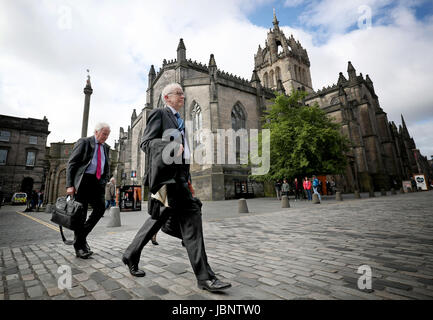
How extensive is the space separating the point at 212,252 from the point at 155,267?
89 cm

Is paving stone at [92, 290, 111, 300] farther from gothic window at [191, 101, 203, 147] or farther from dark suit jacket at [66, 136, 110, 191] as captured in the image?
gothic window at [191, 101, 203, 147]

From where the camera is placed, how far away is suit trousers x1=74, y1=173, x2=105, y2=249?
9.20 feet

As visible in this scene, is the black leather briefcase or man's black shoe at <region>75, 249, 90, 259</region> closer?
the black leather briefcase

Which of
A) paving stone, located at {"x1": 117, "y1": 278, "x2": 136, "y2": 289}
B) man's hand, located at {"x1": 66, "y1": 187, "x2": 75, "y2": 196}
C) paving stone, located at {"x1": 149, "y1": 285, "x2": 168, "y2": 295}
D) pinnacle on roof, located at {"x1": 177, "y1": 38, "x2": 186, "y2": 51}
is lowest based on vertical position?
paving stone, located at {"x1": 149, "y1": 285, "x2": 168, "y2": 295}

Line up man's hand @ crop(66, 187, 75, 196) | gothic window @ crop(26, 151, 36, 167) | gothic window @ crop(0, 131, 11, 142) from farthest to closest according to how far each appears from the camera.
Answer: gothic window @ crop(26, 151, 36, 167) → gothic window @ crop(0, 131, 11, 142) → man's hand @ crop(66, 187, 75, 196)

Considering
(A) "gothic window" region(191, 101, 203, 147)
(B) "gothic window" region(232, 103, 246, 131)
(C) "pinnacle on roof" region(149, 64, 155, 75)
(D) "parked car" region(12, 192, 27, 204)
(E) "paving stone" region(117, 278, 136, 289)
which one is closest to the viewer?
(E) "paving stone" region(117, 278, 136, 289)

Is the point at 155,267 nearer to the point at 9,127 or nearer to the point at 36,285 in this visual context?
the point at 36,285

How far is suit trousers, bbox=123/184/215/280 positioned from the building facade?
37658 millimetres

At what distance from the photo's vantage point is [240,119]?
2375cm

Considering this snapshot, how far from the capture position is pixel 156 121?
1.99 metres

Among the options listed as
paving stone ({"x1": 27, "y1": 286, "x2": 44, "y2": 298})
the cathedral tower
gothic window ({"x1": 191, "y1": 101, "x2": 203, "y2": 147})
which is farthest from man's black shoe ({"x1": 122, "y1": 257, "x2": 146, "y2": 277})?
the cathedral tower

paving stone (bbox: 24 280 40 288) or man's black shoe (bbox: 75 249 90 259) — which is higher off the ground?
man's black shoe (bbox: 75 249 90 259)

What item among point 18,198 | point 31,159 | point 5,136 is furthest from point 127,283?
point 5,136
